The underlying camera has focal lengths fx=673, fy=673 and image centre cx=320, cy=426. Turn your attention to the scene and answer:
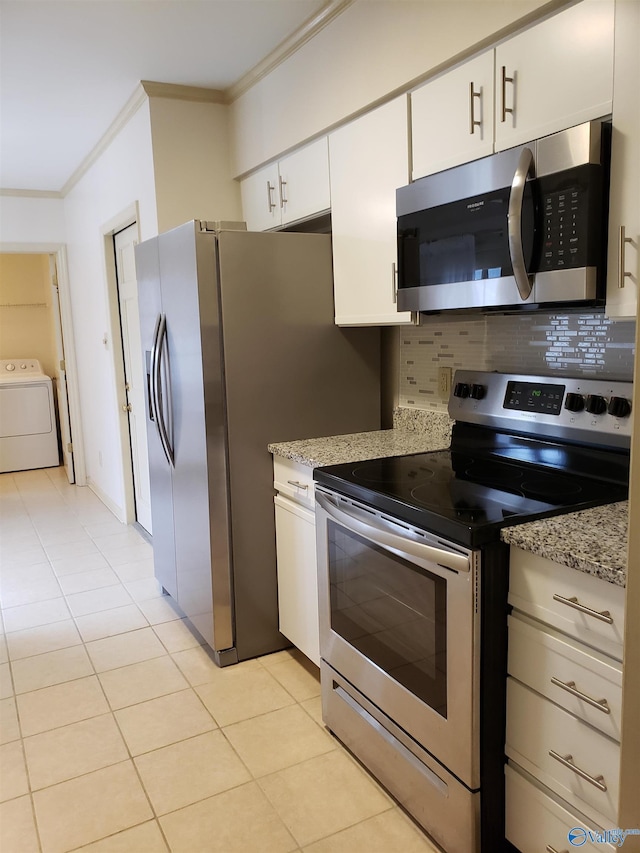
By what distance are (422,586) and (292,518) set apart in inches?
37.3

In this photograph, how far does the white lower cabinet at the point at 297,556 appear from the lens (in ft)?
8.03

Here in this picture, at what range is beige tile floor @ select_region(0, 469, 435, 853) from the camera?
1.84 metres

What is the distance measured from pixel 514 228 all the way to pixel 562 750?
47.8 inches

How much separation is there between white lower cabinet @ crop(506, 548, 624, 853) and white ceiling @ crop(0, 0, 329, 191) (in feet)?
7.17

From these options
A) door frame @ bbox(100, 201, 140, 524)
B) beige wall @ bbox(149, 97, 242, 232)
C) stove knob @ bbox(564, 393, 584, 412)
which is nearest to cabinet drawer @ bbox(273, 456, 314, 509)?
stove knob @ bbox(564, 393, 584, 412)

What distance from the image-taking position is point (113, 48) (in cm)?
277

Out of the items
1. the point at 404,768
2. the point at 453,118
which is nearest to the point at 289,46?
the point at 453,118

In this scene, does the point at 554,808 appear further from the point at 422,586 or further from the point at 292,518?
the point at 292,518

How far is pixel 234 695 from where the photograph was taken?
2.51m

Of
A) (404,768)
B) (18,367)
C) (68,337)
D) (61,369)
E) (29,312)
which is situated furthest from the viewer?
(29,312)

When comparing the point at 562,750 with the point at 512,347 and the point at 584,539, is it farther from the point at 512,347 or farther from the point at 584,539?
the point at 512,347

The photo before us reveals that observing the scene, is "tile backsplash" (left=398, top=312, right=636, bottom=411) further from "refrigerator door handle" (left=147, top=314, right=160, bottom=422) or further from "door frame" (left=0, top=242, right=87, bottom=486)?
"door frame" (left=0, top=242, right=87, bottom=486)

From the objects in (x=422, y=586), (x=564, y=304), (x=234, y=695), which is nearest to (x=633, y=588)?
(x=422, y=586)

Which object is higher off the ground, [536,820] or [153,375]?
[153,375]
